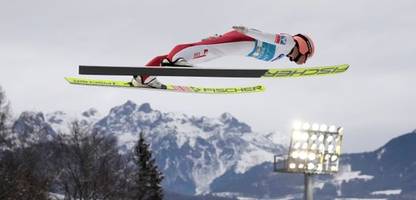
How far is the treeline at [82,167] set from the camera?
47.4 meters

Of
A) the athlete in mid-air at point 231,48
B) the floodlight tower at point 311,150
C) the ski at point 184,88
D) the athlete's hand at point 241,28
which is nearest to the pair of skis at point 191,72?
the ski at point 184,88

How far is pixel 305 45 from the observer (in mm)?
14281

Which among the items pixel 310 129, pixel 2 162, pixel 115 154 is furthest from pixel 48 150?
pixel 310 129

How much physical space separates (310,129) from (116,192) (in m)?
20.4

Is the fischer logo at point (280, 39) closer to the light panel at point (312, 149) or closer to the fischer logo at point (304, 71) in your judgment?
the fischer logo at point (304, 71)

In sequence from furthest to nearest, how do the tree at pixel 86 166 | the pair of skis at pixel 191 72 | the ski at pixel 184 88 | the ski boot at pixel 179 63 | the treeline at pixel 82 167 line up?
the tree at pixel 86 166, the treeline at pixel 82 167, the ski at pixel 184 88, the ski boot at pixel 179 63, the pair of skis at pixel 191 72

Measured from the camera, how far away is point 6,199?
39062 mm

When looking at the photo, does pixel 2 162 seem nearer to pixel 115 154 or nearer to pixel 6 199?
pixel 6 199

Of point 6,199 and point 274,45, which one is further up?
point 274,45

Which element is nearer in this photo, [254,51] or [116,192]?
[254,51]

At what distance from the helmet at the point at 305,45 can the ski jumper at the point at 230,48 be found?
A: 1.71 feet

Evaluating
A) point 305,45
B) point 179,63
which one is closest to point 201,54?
point 179,63

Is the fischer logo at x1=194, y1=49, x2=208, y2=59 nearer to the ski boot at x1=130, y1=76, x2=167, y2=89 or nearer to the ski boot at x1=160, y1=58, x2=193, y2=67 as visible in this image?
the ski boot at x1=160, y1=58, x2=193, y2=67

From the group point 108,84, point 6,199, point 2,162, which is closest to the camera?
point 108,84
